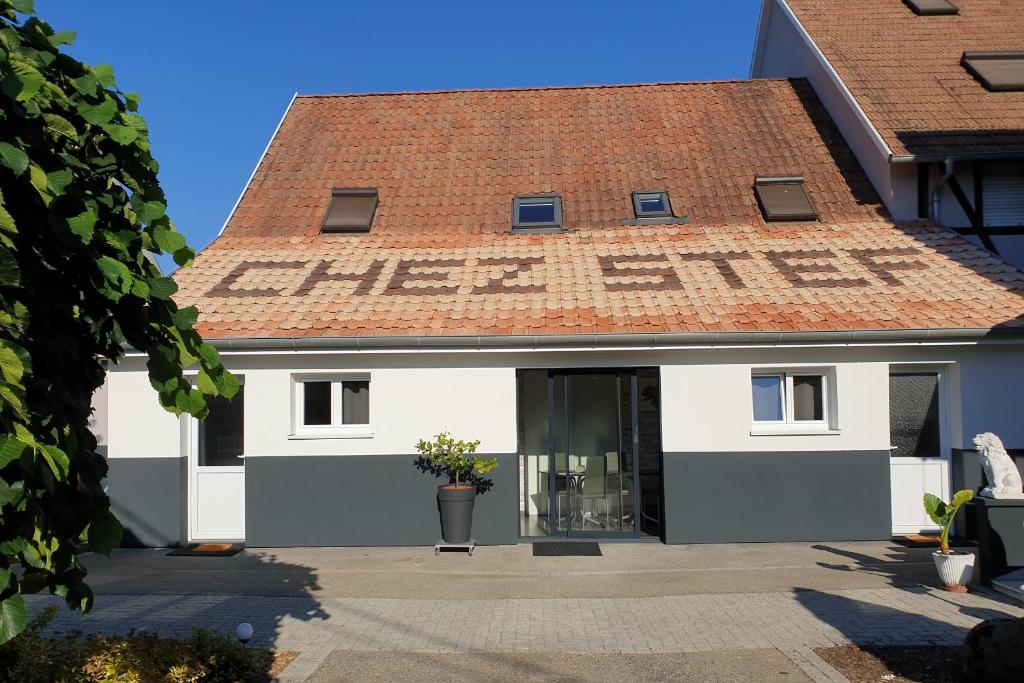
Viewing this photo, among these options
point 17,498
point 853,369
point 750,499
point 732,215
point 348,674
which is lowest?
point 348,674

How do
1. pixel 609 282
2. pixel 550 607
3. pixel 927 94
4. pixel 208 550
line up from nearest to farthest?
pixel 550 607 < pixel 208 550 < pixel 609 282 < pixel 927 94

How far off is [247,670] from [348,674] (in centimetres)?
73

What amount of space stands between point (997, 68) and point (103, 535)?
696 inches

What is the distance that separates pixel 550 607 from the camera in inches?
313

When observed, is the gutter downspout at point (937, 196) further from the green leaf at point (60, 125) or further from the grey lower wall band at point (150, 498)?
the green leaf at point (60, 125)

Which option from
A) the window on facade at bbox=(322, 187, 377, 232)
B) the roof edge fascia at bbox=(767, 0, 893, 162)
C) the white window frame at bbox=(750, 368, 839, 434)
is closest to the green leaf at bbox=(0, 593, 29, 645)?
the white window frame at bbox=(750, 368, 839, 434)

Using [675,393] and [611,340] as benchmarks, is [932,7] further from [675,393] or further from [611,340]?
[611,340]

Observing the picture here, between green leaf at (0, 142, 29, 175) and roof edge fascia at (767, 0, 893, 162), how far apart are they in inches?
530

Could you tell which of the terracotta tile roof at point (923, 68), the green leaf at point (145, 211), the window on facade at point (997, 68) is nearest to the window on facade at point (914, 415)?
the terracotta tile roof at point (923, 68)

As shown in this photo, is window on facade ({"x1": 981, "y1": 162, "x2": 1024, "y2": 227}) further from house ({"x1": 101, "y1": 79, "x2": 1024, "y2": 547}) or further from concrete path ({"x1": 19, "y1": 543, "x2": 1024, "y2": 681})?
concrete path ({"x1": 19, "y1": 543, "x2": 1024, "y2": 681})

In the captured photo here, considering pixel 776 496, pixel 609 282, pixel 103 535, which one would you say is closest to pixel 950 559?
pixel 776 496

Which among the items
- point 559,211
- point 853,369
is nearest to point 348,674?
point 853,369

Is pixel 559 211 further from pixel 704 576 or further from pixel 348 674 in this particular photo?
pixel 348 674

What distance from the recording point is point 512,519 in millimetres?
10773
